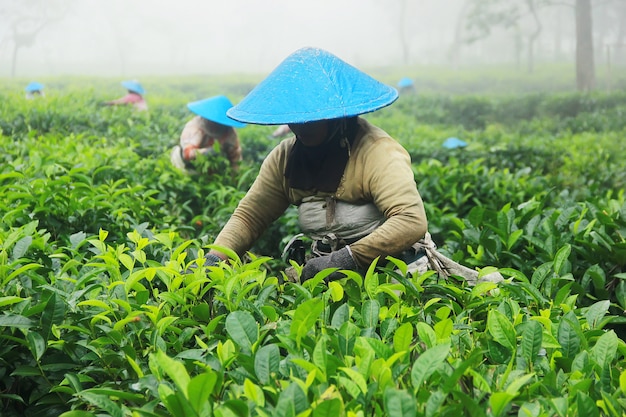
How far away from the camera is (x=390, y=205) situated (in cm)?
207

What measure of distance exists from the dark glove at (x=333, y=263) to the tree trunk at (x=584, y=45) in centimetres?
1381

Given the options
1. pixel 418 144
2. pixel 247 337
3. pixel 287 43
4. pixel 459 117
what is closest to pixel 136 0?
pixel 459 117

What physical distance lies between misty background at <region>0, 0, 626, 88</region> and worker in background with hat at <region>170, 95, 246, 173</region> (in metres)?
15.2

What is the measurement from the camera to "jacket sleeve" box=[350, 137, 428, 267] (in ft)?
6.69

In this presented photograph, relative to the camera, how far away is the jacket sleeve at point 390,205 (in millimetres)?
2039

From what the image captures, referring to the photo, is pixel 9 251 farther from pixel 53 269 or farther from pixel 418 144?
pixel 418 144

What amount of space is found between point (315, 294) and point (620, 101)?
11.9 m

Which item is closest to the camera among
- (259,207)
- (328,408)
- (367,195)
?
(328,408)

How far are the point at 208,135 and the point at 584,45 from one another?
1243cm

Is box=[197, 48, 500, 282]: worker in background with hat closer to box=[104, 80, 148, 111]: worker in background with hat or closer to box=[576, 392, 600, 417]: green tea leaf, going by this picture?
box=[576, 392, 600, 417]: green tea leaf

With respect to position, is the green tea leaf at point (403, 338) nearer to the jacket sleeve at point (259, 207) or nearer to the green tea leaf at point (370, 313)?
the green tea leaf at point (370, 313)

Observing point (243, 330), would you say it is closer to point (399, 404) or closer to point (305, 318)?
point (305, 318)

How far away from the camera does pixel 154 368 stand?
126cm

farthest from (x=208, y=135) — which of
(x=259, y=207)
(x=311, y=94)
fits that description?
(x=311, y=94)
